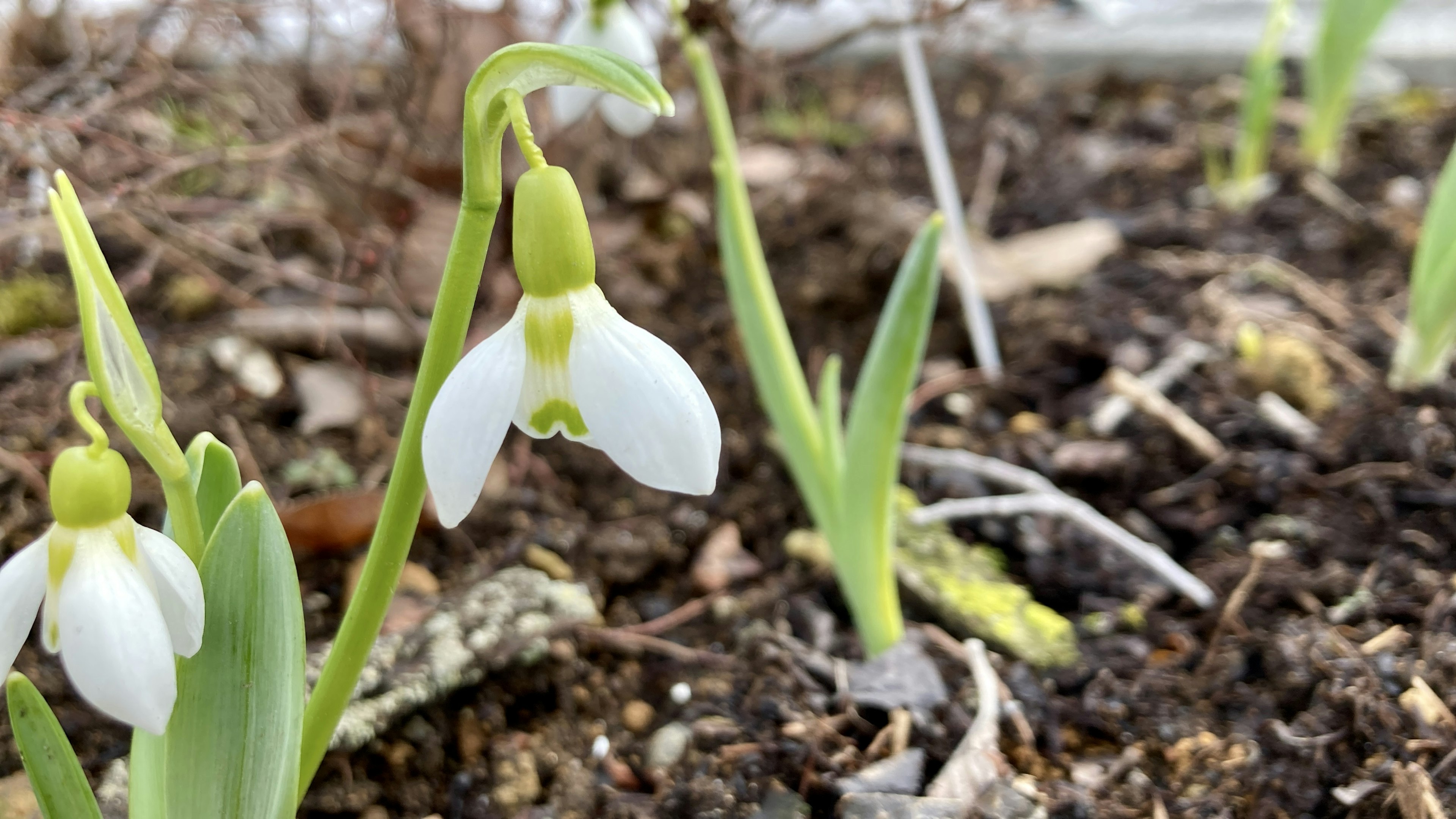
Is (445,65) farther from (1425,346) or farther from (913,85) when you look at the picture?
(1425,346)

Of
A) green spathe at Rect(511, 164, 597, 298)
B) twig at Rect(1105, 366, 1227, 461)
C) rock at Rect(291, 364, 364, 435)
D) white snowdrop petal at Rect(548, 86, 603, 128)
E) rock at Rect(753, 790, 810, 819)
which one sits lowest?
rock at Rect(753, 790, 810, 819)

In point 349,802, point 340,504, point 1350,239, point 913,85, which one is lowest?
point 349,802

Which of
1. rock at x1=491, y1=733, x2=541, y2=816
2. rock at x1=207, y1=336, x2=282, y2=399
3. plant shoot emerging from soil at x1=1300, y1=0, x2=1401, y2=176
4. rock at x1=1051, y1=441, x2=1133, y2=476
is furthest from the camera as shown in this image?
plant shoot emerging from soil at x1=1300, y1=0, x2=1401, y2=176

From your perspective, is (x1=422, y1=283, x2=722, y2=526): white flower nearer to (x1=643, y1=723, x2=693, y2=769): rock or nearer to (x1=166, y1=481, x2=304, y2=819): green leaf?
(x1=166, y1=481, x2=304, y2=819): green leaf

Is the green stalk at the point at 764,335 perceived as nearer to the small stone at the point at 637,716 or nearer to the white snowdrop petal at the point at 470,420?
the small stone at the point at 637,716

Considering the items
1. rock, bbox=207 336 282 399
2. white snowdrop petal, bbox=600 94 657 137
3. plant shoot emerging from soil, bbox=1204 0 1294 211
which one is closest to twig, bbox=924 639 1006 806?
white snowdrop petal, bbox=600 94 657 137

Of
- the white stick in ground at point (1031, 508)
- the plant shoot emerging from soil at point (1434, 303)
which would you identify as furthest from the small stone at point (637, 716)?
the plant shoot emerging from soil at point (1434, 303)

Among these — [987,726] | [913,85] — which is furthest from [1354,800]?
[913,85]
